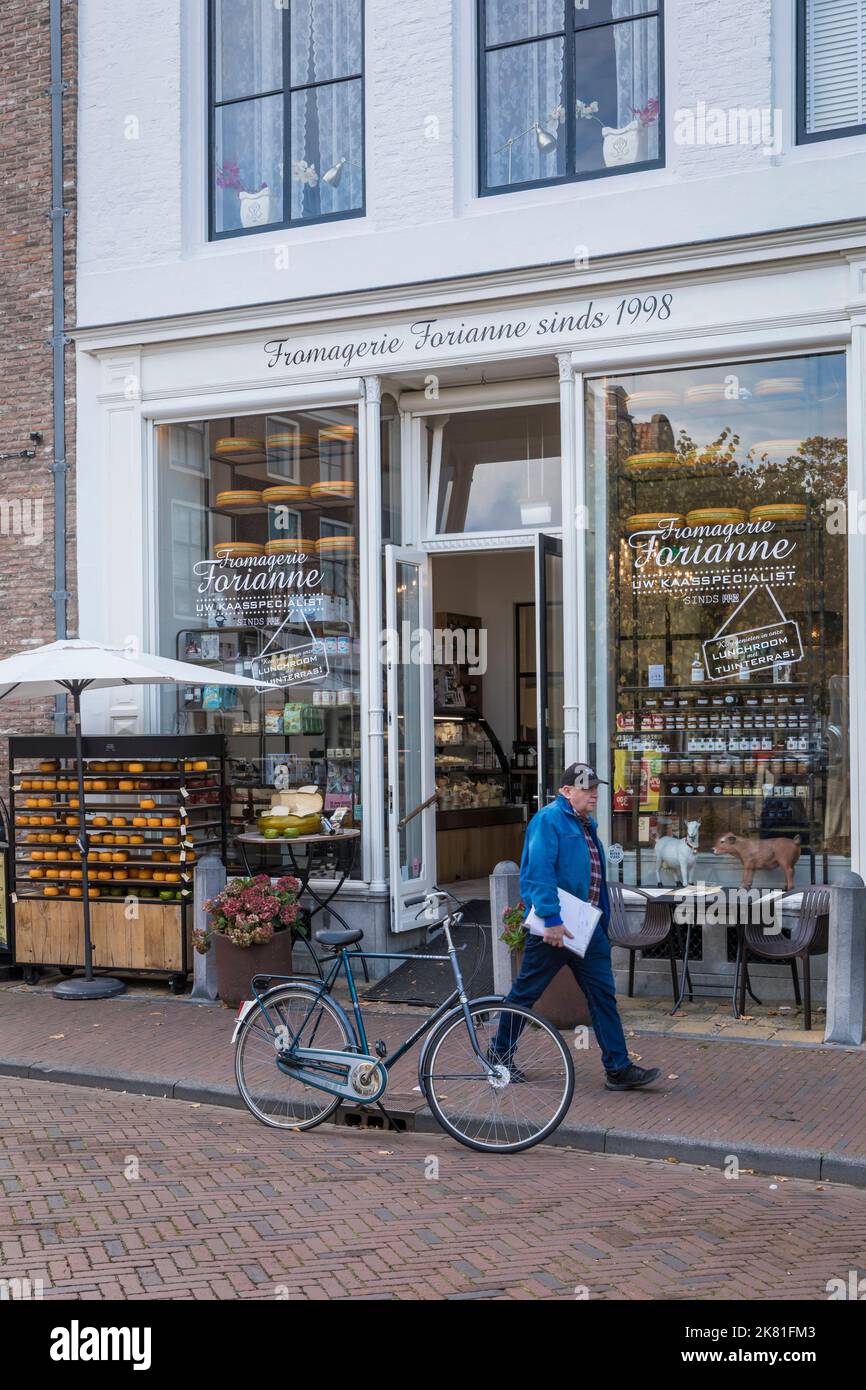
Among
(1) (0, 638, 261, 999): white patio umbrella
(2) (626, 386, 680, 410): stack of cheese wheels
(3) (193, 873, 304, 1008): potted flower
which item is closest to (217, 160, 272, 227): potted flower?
(2) (626, 386, 680, 410): stack of cheese wheels

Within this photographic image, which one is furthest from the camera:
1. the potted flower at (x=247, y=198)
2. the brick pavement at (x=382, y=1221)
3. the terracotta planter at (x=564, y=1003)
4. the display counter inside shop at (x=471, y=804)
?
the display counter inside shop at (x=471, y=804)

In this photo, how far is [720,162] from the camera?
1001 centimetres

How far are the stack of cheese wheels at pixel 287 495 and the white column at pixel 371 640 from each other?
2.23 feet

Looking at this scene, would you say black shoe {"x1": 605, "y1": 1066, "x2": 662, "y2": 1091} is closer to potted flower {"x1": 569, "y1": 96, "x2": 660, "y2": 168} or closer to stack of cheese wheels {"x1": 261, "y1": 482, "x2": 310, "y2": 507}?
stack of cheese wheels {"x1": 261, "y1": 482, "x2": 310, "y2": 507}

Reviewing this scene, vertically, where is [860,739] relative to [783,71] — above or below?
below

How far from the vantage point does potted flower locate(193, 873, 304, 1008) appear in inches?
385

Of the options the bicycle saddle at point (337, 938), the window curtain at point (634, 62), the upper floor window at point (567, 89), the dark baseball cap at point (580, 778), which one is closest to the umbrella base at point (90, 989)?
the bicycle saddle at point (337, 938)

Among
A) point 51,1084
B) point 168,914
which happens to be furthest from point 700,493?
point 51,1084

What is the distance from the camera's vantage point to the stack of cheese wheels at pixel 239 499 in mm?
12211

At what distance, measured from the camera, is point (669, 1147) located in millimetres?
6664

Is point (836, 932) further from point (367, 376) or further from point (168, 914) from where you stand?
point (367, 376)

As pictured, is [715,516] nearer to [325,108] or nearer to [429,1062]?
[325,108]

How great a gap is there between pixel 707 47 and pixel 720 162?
A: 90 centimetres

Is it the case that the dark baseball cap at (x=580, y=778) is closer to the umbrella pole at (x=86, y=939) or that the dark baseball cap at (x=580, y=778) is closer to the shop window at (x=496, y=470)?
the shop window at (x=496, y=470)
